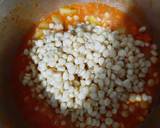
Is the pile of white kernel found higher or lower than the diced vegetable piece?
lower

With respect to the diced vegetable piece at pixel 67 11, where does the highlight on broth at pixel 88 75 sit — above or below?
below

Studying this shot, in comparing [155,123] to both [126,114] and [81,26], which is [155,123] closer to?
[126,114]

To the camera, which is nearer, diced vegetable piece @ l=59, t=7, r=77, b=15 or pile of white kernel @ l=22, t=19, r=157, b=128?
pile of white kernel @ l=22, t=19, r=157, b=128

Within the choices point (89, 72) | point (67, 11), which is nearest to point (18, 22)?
point (67, 11)

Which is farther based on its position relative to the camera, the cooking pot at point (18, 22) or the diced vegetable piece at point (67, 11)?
the diced vegetable piece at point (67, 11)
